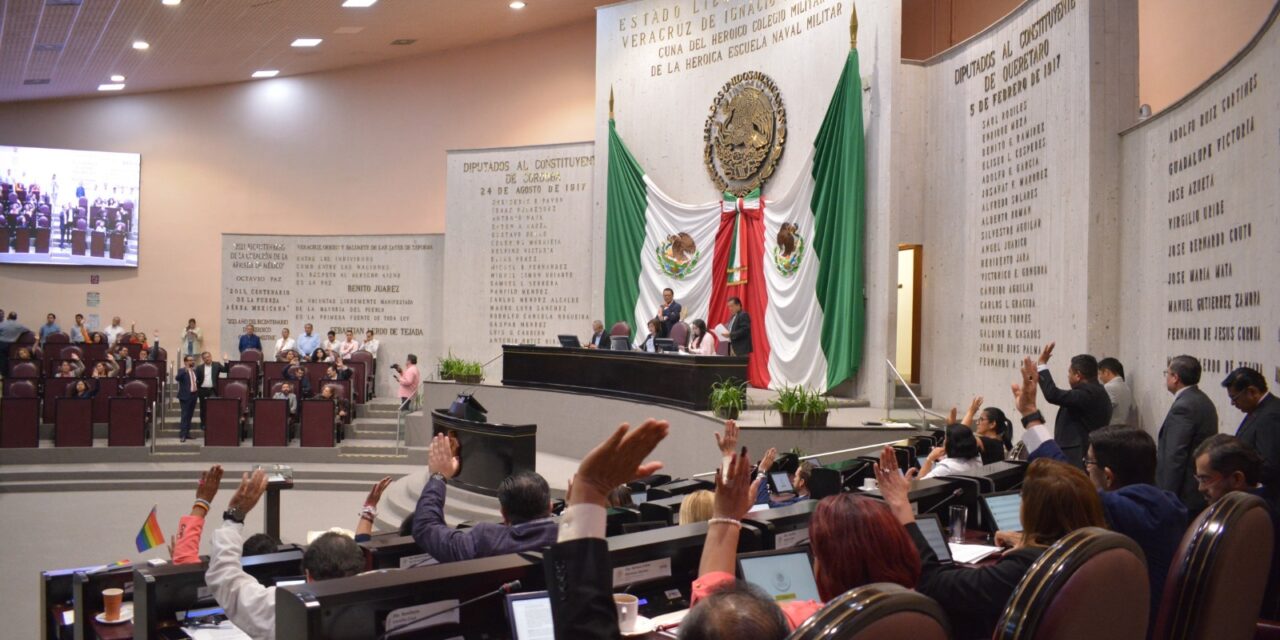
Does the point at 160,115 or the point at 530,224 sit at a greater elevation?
the point at 160,115

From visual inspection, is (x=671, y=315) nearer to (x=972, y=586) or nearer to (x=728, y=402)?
(x=728, y=402)

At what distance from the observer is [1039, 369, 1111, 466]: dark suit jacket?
610cm

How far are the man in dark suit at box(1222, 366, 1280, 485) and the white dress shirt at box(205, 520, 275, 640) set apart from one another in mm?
3674

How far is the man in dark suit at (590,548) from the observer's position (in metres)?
1.64

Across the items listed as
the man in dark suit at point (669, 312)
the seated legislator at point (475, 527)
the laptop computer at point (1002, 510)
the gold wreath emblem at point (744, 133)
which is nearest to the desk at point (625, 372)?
the man in dark suit at point (669, 312)

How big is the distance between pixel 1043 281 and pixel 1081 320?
729 mm

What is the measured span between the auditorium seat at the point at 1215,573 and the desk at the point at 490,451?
684 cm

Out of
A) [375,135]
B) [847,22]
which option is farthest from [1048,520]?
[375,135]

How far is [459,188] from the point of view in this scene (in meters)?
16.8

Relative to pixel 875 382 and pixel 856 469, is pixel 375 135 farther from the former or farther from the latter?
pixel 856 469

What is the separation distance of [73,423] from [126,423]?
614 millimetres

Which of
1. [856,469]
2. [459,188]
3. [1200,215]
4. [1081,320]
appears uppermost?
[459,188]

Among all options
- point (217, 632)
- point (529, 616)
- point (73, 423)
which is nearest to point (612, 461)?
point (529, 616)

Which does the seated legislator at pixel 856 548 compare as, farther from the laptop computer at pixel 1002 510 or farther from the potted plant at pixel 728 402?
the potted plant at pixel 728 402
